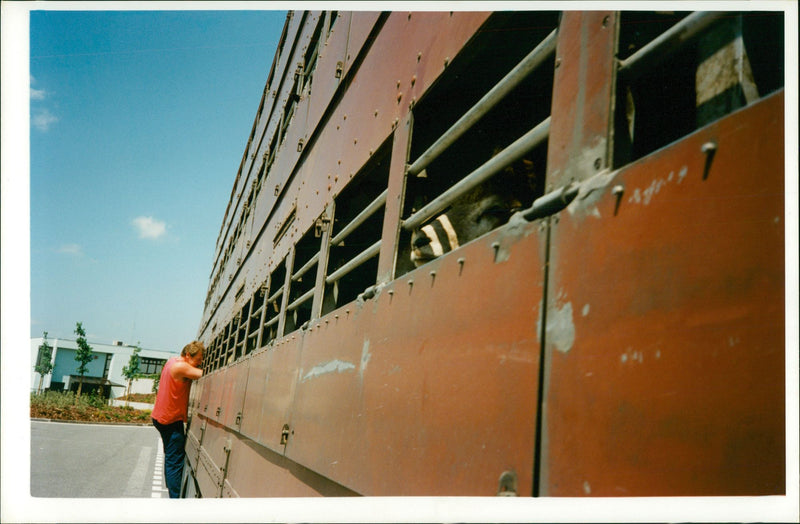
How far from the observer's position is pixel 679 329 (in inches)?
30.2

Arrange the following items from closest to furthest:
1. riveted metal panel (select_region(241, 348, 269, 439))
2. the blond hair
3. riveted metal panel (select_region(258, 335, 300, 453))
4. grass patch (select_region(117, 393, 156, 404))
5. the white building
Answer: riveted metal panel (select_region(258, 335, 300, 453))
riveted metal panel (select_region(241, 348, 269, 439))
the blond hair
the white building
grass patch (select_region(117, 393, 156, 404))

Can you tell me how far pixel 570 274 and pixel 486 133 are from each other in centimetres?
113

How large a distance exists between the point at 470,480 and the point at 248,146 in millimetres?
11678

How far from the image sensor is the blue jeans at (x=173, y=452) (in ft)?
18.1

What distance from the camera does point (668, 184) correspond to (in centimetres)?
81

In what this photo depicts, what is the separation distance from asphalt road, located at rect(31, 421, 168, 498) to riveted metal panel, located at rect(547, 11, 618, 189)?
10402 mm

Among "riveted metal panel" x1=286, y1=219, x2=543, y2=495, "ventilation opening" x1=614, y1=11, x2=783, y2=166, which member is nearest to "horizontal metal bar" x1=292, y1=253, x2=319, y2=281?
"riveted metal panel" x1=286, y1=219, x2=543, y2=495

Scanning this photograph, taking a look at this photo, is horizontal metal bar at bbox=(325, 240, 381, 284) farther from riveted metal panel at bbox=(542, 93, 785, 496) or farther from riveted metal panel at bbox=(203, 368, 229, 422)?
riveted metal panel at bbox=(203, 368, 229, 422)

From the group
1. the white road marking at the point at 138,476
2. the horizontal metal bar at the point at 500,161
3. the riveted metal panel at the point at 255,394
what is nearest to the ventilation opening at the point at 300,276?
the riveted metal panel at the point at 255,394

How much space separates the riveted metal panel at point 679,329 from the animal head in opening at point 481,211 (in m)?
0.68

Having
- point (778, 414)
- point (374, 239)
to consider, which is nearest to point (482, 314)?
point (778, 414)

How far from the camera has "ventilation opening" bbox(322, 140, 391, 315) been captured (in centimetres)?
240

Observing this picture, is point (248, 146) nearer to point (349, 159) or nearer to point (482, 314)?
point (349, 159)

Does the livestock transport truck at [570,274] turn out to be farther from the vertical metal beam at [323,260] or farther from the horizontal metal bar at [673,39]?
the vertical metal beam at [323,260]
